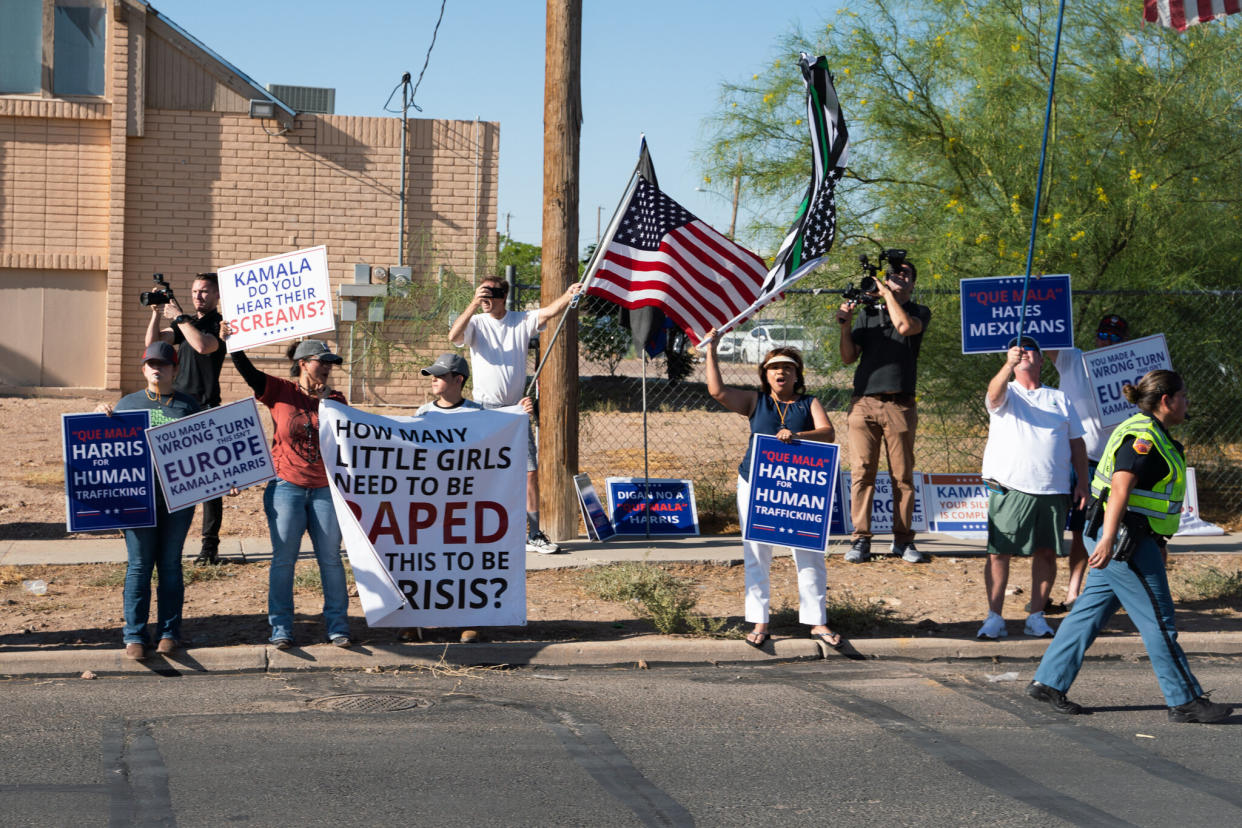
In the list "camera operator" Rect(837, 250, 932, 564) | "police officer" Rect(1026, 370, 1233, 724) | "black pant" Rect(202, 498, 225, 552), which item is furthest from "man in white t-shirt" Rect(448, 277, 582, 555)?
"police officer" Rect(1026, 370, 1233, 724)

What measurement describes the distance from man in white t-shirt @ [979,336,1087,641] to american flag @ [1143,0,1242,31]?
3.63 m

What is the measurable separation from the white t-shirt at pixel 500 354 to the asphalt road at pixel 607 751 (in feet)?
8.42

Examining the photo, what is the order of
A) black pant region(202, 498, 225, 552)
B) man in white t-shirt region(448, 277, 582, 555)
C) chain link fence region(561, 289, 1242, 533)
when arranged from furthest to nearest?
chain link fence region(561, 289, 1242, 533)
black pant region(202, 498, 225, 552)
man in white t-shirt region(448, 277, 582, 555)

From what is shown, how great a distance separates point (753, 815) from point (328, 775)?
5.86ft

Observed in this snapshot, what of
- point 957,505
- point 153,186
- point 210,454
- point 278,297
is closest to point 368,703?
point 210,454

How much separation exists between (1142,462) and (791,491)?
81.6 inches

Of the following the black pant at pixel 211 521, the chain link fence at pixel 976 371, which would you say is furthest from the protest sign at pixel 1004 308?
the black pant at pixel 211 521

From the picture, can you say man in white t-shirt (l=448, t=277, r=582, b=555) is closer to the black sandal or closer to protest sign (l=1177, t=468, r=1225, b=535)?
the black sandal

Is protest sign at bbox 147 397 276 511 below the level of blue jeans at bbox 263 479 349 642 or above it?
above

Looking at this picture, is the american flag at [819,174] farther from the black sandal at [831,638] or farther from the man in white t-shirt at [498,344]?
the black sandal at [831,638]

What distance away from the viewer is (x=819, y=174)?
9.23m

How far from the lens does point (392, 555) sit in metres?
7.84

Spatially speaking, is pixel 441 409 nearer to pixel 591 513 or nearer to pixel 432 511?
pixel 432 511

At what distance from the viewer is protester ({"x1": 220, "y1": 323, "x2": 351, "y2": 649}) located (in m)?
7.63
